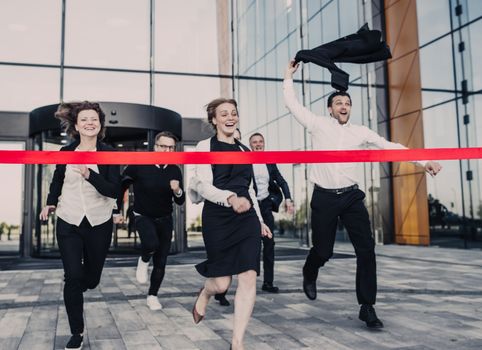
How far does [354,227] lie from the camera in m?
3.75

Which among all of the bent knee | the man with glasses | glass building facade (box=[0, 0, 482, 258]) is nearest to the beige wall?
glass building facade (box=[0, 0, 482, 258])

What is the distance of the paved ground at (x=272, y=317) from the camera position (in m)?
3.26

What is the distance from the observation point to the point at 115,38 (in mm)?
12391

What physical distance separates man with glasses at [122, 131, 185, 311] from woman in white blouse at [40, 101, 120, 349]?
121 cm

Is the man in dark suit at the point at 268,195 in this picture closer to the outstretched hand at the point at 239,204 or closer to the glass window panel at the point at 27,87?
the outstretched hand at the point at 239,204

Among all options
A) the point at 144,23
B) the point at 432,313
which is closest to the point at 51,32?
the point at 144,23

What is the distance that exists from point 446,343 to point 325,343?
754 mm

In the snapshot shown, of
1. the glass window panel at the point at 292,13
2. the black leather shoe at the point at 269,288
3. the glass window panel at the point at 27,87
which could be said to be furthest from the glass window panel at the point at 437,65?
the glass window panel at the point at 27,87

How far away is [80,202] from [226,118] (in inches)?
41.3

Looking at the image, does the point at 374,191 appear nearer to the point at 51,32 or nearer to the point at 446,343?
the point at 51,32

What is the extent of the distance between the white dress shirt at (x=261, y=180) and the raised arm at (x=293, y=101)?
1.54 meters

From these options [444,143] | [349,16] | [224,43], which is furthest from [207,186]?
[349,16]

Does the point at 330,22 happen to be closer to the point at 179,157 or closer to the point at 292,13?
the point at 292,13

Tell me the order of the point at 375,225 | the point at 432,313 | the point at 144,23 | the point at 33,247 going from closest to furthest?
the point at 432,313 < the point at 33,247 < the point at 144,23 < the point at 375,225
